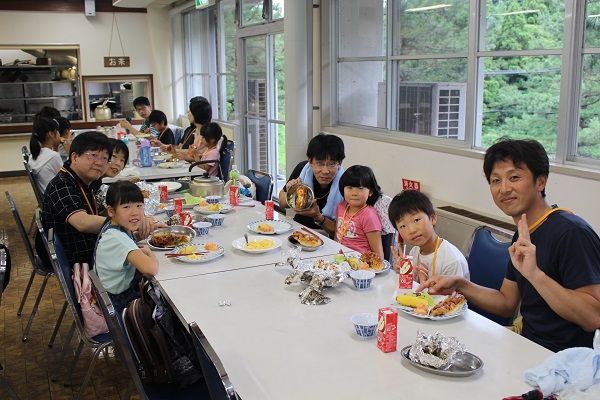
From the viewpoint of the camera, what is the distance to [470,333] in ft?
6.08

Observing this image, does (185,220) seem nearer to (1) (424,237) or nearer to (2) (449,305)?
(1) (424,237)

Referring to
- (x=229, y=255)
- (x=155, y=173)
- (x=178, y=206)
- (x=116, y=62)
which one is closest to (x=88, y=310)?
(x=229, y=255)

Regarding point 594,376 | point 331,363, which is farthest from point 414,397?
point 594,376

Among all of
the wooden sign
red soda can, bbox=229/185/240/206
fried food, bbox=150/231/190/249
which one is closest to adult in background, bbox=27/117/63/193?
red soda can, bbox=229/185/240/206

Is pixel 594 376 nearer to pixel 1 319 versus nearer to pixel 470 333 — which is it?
pixel 470 333

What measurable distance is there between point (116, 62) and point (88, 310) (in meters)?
8.64

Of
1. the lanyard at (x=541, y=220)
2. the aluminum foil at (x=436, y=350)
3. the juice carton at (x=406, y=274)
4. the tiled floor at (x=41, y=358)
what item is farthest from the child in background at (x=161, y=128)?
the aluminum foil at (x=436, y=350)

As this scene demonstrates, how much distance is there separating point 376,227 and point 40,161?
321 cm

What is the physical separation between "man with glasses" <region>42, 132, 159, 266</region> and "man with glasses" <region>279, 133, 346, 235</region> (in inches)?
37.7

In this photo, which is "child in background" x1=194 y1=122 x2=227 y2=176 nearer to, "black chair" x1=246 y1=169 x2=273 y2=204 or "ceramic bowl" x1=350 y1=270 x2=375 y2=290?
"black chair" x1=246 y1=169 x2=273 y2=204

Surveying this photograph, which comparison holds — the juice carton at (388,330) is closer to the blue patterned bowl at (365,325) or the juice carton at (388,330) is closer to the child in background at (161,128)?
the blue patterned bowl at (365,325)

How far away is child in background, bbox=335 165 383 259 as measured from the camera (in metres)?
2.90

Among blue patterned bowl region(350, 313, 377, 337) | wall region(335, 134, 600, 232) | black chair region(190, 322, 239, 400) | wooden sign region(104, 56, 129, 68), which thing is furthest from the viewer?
wooden sign region(104, 56, 129, 68)

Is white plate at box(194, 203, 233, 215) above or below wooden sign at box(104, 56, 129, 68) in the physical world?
below
